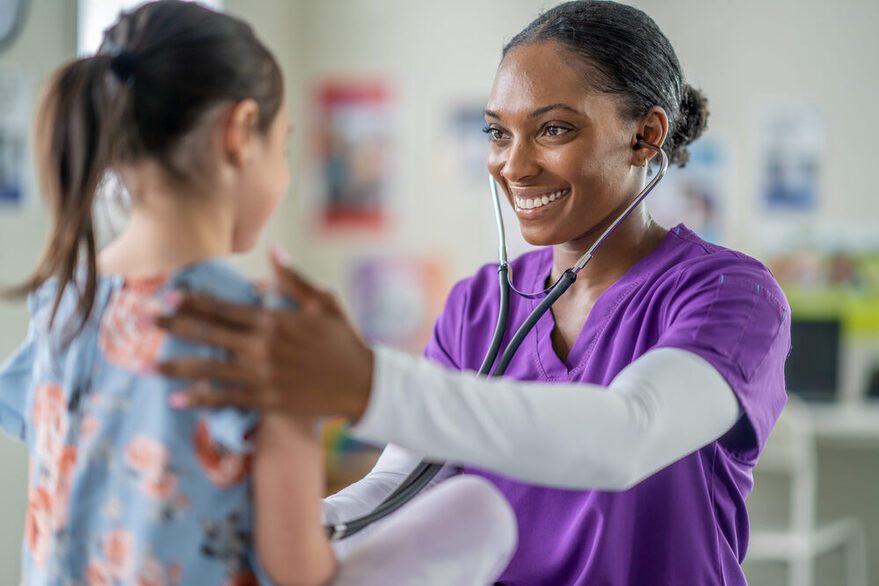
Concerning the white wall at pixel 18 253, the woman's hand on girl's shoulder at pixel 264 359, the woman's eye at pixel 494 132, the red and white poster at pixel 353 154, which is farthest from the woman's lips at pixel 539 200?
the red and white poster at pixel 353 154

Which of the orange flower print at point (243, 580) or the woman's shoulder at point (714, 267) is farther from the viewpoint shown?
the woman's shoulder at point (714, 267)

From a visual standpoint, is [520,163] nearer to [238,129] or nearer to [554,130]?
[554,130]

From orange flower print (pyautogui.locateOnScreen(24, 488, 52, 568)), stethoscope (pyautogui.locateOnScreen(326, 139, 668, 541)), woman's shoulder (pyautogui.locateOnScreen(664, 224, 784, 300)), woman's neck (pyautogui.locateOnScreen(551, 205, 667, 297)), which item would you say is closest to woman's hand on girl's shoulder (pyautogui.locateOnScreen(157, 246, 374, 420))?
orange flower print (pyautogui.locateOnScreen(24, 488, 52, 568))

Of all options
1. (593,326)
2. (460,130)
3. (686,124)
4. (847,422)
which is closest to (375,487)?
(593,326)

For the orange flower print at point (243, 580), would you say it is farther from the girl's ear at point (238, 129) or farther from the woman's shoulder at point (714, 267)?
the woman's shoulder at point (714, 267)

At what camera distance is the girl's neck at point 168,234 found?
0.74 m

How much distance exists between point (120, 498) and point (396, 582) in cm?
24

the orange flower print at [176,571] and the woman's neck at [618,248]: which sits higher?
the woman's neck at [618,248]

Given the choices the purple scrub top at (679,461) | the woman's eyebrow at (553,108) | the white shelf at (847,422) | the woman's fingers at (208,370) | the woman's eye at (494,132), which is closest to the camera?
the woman's fingers at (208,370)

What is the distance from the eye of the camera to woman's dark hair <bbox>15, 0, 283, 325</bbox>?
0.73 metres

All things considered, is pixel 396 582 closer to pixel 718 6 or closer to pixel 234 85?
pixel 234 85

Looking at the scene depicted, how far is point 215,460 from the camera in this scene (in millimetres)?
695

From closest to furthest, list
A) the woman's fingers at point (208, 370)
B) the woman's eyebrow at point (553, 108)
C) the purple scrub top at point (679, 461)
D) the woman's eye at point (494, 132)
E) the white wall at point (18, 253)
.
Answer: the woman's fingers at point (208, 370) < the purple scrub top at point (679, 461) < the woman's eyebrow at point (553, 108) < the woman's eye at point (494, 132) < the white wall at point (18, 253)

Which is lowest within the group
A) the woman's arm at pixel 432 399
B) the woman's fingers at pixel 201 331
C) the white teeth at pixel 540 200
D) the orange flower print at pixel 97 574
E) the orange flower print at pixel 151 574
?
the orange flower print at pixel 97 574
